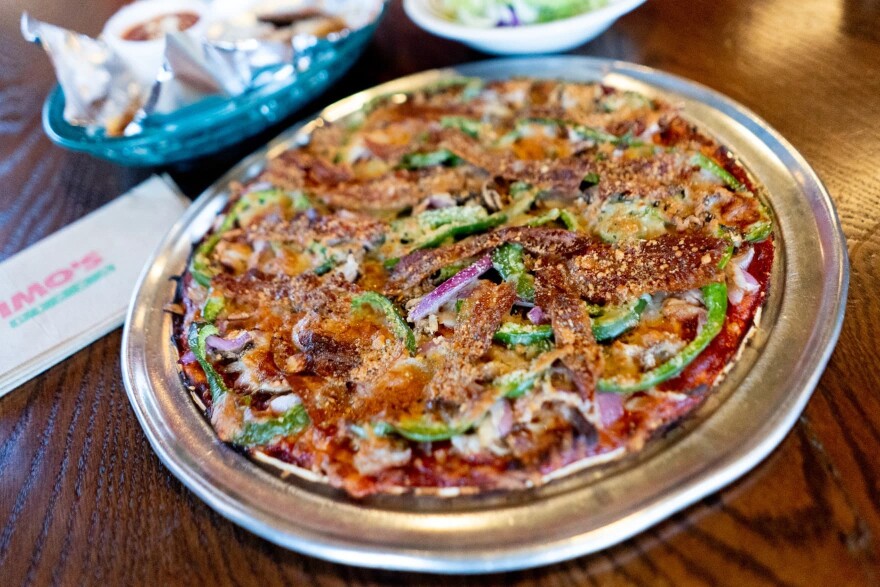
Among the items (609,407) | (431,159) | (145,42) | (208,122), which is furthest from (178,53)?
(609,407)

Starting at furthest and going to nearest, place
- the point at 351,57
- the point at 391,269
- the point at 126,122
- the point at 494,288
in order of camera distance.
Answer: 1. the point at 351,57
2. the point at 126,122
3. the point at 391,269
4. the point at 494,288

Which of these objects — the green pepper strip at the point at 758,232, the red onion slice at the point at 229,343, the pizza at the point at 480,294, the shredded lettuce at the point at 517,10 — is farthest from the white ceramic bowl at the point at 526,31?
the red onion slice at the point at 229,343

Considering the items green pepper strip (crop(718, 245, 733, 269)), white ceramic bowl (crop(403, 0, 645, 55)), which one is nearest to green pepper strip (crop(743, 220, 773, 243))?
green pepper strip (crop(718, 245, 733, 269))

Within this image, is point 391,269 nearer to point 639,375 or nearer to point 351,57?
point 639,375

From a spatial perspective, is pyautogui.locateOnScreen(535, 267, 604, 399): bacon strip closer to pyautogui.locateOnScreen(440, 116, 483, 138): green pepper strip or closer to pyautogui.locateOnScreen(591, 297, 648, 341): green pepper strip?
pyautogui.locateOnScreen(591, 297, 648, 341): green pepper strip

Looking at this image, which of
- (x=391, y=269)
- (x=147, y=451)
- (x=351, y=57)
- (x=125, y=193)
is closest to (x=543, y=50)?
(x=351, y=57)

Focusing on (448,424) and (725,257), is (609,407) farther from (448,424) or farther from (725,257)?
(725,257)

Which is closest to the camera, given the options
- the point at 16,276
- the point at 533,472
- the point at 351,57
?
the point at 533,472

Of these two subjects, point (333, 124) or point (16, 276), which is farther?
point (333, 124)

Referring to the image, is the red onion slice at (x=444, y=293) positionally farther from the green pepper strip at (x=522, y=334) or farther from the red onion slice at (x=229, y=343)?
the red onion slice at (x=229, y=343)
